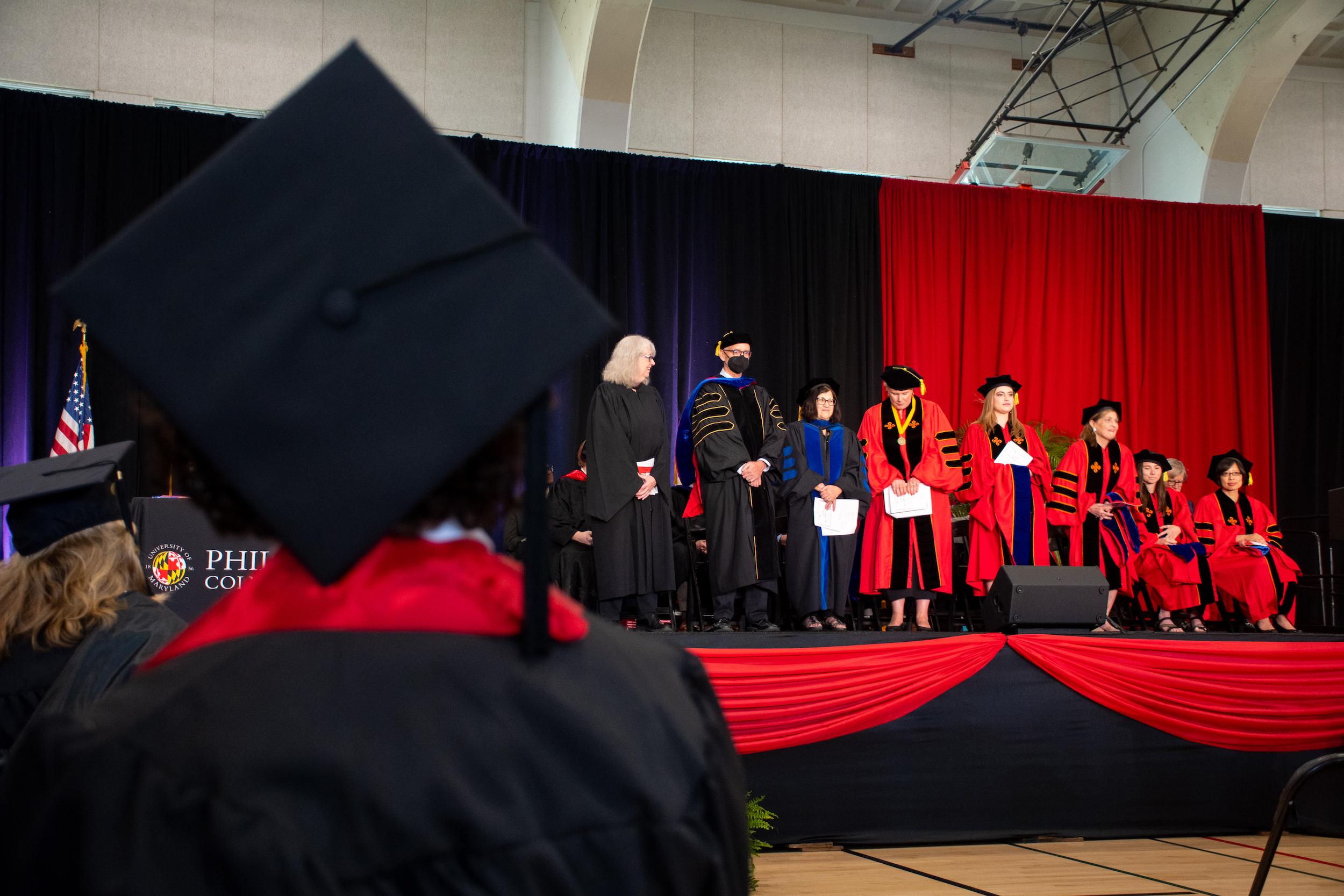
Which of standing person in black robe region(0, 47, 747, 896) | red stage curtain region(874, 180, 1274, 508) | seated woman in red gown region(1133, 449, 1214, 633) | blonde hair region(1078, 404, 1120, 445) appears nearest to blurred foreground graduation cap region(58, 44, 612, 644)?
→ standing person in black robe region(0, 47, 747, 896)

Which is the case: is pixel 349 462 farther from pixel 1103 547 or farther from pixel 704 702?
pixel 1103 547

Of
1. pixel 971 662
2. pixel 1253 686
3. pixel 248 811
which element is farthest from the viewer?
pixel 1253 686

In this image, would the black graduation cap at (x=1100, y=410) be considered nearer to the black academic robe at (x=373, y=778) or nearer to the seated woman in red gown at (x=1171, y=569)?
the seated woman in red gown at (x=1171, y=569)

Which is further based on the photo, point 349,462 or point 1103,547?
point 1103,547

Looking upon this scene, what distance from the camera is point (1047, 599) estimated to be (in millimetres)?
5574

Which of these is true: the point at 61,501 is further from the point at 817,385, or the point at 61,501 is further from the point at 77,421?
the point at 77,421

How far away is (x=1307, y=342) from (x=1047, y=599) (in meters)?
6.82

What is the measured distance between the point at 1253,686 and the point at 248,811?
5837mm

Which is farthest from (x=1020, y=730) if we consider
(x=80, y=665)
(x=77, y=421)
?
(x=77, y=421)

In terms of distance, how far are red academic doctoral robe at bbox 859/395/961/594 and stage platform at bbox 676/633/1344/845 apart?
1239 mm

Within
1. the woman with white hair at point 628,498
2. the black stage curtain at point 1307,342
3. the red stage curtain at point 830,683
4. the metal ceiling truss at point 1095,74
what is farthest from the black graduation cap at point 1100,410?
the black stage curtain at point 1307,342

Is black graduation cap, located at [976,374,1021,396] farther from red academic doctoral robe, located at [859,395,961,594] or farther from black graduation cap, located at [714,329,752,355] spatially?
black graduation cap, located at [714,329,752,355]

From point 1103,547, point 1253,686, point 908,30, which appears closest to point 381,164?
point 1253,686

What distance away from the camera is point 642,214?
30.0 ft
